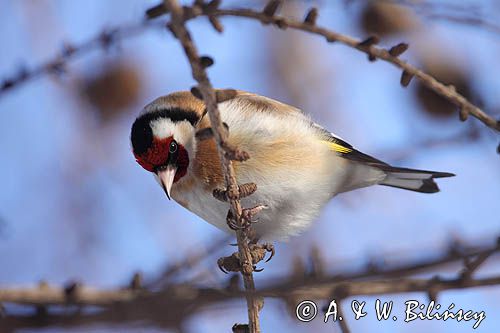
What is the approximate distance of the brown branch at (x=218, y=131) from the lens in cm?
99

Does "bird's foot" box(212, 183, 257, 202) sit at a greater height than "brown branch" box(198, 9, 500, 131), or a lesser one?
greater

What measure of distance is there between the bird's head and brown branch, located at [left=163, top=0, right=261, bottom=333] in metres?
→ 1.00

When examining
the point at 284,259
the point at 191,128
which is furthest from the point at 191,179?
the point at 284,259

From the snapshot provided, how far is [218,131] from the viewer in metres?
1.35

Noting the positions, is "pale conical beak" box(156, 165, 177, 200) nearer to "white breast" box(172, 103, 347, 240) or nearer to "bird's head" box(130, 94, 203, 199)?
"bird's head" box(130, 94, 203, 199)

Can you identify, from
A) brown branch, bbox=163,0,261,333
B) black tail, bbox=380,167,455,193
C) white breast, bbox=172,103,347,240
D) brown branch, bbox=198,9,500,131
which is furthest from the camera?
black tail, bbox=380,167,455,193

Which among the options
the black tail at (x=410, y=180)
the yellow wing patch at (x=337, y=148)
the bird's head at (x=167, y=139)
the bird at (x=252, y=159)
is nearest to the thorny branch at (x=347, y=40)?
the bird at (x=252, y=159)

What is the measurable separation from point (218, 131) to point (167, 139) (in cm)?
152

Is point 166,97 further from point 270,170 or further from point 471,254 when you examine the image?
point 471,254

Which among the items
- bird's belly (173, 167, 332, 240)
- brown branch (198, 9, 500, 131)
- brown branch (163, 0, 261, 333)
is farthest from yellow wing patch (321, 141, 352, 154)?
brown branch (198, 9, 500, 131)

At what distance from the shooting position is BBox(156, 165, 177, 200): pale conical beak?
275 cm

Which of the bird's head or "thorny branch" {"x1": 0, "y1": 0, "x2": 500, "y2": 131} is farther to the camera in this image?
the bird's head

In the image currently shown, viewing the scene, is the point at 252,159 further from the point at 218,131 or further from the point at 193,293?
the point at 193,293

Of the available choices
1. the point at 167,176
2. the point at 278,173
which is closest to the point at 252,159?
the point at 278,173
